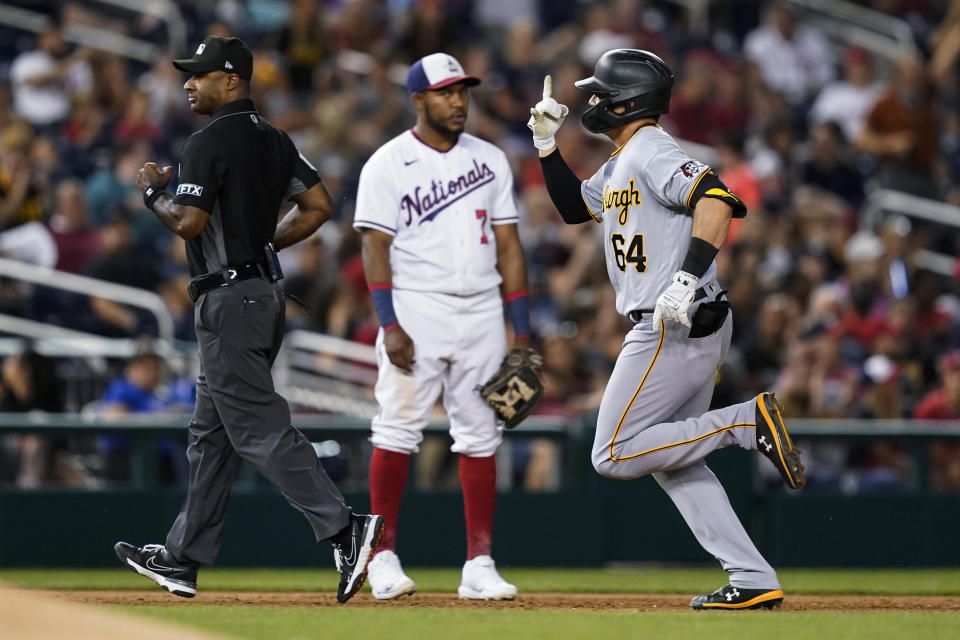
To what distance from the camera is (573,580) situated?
8.25m

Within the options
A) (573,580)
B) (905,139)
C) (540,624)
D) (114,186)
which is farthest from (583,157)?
(540,624)

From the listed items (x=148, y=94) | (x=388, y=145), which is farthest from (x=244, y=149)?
(x=148, y=94)

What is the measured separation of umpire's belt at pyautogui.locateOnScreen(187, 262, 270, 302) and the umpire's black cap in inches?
31.0

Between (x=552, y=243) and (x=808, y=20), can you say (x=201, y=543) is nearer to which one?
(x=552, y=243)

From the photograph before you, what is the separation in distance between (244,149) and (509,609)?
2.07 meters

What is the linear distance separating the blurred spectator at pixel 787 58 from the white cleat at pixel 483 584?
371 inches

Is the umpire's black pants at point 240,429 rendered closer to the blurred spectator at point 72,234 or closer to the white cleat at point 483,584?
the white cleat at point 483,584

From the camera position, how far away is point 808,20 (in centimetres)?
1600

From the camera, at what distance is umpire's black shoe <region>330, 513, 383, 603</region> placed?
6.04m

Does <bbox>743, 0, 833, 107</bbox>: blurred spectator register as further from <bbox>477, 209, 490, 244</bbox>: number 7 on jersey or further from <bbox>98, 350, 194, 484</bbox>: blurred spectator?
<bbox>477, 209, 490, 244</bbox>: number 7 on jersey

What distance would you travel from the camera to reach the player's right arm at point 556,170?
648 centimetres

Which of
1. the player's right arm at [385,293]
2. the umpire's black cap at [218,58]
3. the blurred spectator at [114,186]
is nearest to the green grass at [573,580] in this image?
the player's right arm at [385,293]

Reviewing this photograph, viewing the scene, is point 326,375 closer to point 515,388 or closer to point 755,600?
point 515,388

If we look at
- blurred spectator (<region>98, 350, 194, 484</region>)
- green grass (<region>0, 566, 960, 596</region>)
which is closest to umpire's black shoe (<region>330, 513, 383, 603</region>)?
green grass (<region>0, 566, 960, 596</region>)
